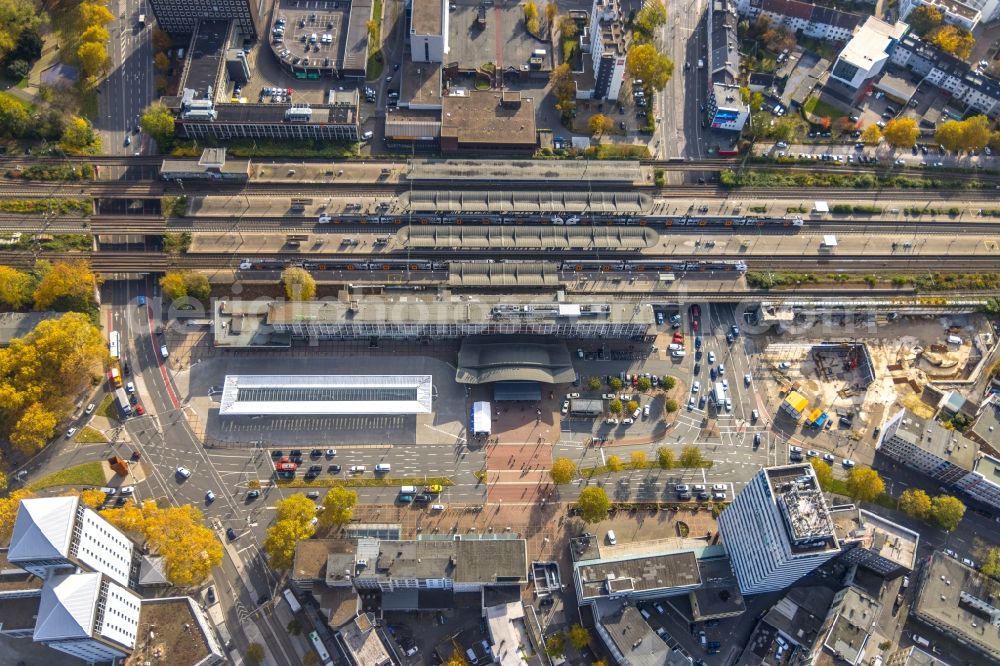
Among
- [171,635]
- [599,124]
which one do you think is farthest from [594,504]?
[599,124]

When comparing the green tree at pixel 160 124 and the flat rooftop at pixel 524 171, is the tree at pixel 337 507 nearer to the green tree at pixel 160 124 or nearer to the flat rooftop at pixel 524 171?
the flat rooftop at pixel 524 171

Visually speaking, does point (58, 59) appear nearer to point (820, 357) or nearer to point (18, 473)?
point (18, 473)

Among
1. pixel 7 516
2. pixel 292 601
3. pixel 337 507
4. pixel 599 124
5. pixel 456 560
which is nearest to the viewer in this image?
pixel 7 516

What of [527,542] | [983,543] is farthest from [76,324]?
[983,543]

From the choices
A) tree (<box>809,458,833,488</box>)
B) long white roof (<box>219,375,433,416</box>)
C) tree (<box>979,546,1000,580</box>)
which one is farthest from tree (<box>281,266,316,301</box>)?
tree (<box>979,546,1000,580</box>)

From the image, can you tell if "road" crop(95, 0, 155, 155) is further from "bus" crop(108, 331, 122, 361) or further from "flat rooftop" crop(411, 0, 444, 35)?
"flat rooftop" crop(411, 0, 444, 35)

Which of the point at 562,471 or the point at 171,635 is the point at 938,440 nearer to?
the point at 562,471
